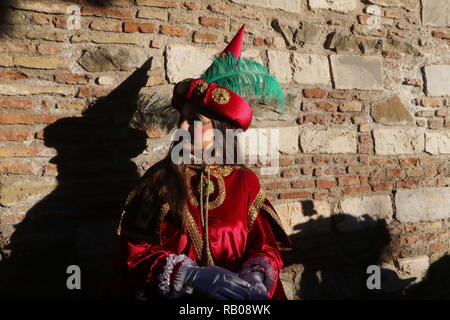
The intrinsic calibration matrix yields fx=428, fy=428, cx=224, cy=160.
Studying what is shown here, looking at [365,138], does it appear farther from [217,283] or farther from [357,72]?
[217,283]

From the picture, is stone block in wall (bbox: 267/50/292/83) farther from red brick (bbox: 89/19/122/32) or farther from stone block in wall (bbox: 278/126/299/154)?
red brick (bbox: 89/19/122/32)

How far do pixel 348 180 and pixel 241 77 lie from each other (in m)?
1.55

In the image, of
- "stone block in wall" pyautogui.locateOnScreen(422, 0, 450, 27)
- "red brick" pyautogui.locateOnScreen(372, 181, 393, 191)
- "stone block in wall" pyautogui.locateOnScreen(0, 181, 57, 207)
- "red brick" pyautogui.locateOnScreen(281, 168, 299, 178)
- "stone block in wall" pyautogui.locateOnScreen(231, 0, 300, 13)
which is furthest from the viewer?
"stone block in wall" pyautogui.locateOnScreen(422, 0, 450, 27)

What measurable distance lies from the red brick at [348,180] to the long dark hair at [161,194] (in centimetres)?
153

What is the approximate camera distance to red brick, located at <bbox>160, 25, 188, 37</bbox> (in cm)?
284

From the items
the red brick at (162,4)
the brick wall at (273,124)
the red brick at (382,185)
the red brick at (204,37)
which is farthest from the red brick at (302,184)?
the red brick at (162,4)

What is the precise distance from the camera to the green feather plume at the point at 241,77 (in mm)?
2186

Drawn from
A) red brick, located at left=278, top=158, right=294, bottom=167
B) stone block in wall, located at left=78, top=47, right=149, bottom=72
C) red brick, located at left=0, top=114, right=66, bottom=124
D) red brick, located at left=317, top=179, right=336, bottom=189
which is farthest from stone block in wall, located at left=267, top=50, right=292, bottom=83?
red brick, located at left=0, top=114, right=66, bottom=124

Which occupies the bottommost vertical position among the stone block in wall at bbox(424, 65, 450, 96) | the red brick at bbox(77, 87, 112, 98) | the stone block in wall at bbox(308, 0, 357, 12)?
the red brick at bbox(77, 87, 112, 98)

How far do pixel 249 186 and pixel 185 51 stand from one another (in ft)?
3.83

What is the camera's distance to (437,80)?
3.63m

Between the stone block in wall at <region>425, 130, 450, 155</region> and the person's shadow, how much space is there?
774 millimetres

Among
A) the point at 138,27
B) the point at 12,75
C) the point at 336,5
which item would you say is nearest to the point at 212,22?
the point at 138,27

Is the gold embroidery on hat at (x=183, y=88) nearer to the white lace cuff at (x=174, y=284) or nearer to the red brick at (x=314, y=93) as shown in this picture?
the white lace cuff at (x=174, y=284)
